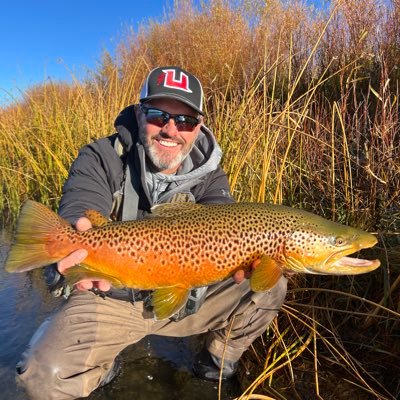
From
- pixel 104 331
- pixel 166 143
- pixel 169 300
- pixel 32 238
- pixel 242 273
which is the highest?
pixel 166 143

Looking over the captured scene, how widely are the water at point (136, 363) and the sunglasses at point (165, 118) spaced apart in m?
1.55

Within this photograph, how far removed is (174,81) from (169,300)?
4.64ft

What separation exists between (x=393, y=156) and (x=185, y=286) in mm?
1901

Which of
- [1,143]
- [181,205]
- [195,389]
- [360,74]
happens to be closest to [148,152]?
[181,205]

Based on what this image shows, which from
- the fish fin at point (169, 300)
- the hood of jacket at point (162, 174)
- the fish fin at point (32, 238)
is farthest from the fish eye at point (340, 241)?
the fish fin at point (32, 238)

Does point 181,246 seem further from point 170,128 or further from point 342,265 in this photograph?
point 170,128

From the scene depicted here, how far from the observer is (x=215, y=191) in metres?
2.79

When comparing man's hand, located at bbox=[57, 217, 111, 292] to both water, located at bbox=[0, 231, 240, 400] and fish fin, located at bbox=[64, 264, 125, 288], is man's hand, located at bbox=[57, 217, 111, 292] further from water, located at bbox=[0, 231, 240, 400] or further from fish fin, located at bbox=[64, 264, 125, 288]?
water, located at bbox=[0, 231, 240, 400]

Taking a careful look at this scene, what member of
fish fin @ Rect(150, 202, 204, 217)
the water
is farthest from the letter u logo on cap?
the water

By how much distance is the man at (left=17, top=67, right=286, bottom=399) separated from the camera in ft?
7.67

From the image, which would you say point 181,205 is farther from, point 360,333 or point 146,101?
point 360,333

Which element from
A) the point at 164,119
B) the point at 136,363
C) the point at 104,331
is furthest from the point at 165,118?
the point at 136,363

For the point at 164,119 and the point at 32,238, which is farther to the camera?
the point at 164,119

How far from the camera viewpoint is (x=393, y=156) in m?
2.93
